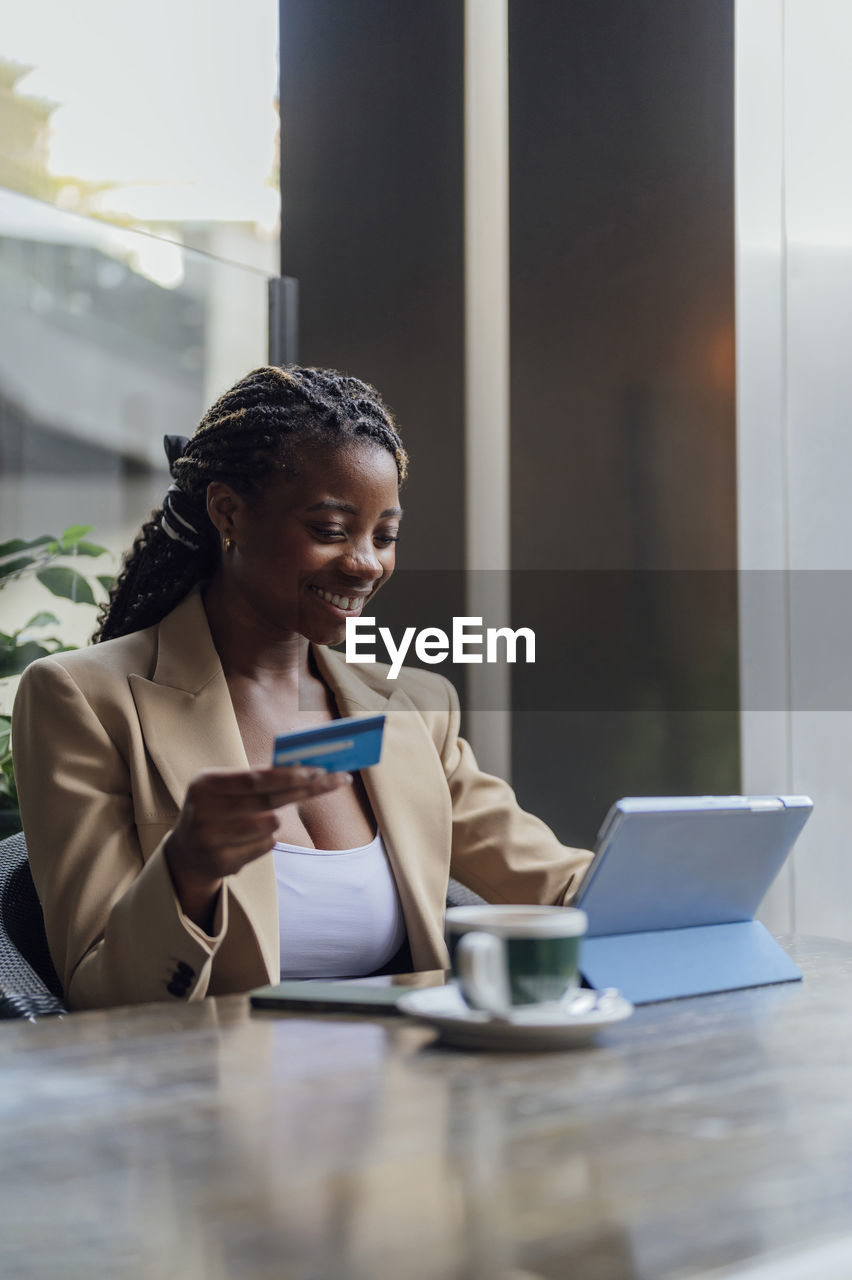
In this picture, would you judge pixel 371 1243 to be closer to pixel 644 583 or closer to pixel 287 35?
pixel 644 583

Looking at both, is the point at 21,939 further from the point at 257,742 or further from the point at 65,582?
the point at 65,582

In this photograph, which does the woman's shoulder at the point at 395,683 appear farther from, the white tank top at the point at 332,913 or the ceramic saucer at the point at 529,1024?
the ceramic saucer at the point at 529,1024

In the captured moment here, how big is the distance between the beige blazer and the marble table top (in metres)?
0.21

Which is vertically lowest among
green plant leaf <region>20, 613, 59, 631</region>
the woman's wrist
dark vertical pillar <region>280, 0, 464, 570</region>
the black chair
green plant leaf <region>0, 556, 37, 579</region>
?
the black chair

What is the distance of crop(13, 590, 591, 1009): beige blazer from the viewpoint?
4.15 ft

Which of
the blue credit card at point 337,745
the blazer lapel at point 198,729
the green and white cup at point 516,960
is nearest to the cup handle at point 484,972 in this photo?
the green and white cup at point 516,960

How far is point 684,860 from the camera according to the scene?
1130 mm

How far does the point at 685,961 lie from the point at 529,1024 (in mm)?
335

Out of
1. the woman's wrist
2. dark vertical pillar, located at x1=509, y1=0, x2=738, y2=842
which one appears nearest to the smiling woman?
the woman's wrist

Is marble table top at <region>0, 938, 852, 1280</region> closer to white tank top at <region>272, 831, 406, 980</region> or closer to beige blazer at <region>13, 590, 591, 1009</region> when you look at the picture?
beige blazer at <region>13, 590, 591, 1009</region>

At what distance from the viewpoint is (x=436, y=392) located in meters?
3.17

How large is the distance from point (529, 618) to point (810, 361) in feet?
2.83

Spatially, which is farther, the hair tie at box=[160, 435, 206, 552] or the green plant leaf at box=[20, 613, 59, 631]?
the green plant leaf at box=[20, 613, 59, 631]

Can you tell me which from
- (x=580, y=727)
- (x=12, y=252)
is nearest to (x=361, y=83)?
(x=12, y=252)
